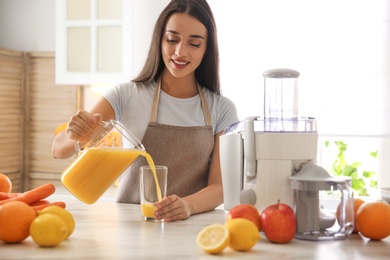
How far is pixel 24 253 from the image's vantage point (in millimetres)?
1410

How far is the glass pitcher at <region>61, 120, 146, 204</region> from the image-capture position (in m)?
1.78

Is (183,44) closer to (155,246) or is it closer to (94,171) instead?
(94,171)

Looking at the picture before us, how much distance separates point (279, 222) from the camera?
1490mm

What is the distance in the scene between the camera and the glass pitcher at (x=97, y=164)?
5.83ft

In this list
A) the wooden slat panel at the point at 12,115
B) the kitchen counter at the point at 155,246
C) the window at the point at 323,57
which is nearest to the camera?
the kitchen counter at the point at 155,246

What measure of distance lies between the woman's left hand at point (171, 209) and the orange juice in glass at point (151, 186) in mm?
15

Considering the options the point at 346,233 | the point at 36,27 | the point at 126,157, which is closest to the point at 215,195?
the point at 126,157

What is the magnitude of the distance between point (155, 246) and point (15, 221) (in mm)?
322

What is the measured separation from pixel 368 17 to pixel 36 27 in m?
2.26

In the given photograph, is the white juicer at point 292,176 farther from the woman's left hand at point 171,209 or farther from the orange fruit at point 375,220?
the woman's left hand at point 171,209

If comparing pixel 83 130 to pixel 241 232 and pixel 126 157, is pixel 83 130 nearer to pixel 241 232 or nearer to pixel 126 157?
pixel 126 157

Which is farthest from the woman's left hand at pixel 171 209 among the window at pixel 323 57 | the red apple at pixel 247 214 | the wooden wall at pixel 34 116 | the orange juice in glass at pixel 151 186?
the wooden wall at pixel 34 116

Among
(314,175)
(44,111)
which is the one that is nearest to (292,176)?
(314,175)

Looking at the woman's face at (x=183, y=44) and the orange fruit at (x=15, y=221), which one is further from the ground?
the woman's face at (x=183, y=44)
